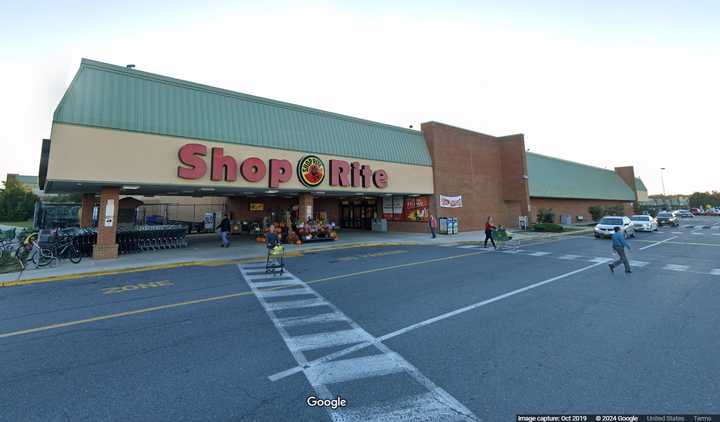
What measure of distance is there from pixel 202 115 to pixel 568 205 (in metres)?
48.4

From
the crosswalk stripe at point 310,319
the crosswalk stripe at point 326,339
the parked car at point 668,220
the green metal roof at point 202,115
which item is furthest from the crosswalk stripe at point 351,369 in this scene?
the parked car at point 668,220

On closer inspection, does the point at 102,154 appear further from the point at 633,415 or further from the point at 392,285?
the point at 633,415

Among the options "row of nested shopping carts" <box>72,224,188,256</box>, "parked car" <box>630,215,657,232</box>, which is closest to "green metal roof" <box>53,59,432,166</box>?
"row of nested shopping carts" <box>72,224,188,256</box>

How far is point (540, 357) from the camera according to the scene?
448cm

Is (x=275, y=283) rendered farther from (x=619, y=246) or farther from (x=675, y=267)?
(x=675, y=267)

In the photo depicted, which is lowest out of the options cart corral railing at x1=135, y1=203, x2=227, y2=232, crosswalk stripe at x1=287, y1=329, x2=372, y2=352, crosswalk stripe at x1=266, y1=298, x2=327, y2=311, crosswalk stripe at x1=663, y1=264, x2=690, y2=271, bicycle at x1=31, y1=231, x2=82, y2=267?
crosswalk stripe at x1=287, y1=329, x2=372, y2=352

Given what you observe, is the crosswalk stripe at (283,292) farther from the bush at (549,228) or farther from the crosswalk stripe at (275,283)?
the bush at (549,228)

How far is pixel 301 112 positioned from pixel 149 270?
1368cm

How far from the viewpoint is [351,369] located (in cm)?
415

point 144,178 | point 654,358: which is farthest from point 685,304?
point 144,178

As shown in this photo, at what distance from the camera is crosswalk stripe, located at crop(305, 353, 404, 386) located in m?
3.92

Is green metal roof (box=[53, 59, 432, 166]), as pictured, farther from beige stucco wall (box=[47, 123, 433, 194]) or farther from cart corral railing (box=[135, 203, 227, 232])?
cart corral railing (box=[135, 203, 227, 232])

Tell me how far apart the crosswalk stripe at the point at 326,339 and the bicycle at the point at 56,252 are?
14.1 m

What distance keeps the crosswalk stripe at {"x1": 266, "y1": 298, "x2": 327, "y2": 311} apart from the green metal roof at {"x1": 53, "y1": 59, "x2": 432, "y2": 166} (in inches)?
500
